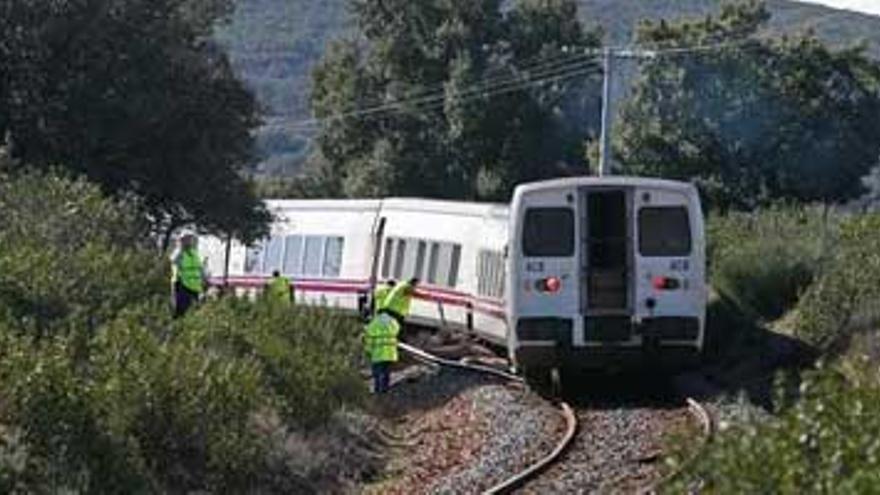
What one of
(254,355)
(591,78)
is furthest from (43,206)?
(591,78)

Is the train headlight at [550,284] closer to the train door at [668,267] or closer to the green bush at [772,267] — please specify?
the train door at [668,267]

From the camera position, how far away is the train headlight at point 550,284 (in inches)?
904

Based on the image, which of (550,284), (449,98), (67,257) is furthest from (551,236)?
(449,98)

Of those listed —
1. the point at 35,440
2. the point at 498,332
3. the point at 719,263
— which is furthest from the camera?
the point at 719,263

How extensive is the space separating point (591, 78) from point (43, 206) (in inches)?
1873

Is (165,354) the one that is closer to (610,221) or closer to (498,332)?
(610,221)

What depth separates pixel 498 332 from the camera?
27.4 metres

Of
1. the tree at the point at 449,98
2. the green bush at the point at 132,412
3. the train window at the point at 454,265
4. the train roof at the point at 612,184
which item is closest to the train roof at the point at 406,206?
the train window at the point at 454,265

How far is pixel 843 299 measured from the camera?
2766cm

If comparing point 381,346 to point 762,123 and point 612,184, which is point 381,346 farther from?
point 762,123

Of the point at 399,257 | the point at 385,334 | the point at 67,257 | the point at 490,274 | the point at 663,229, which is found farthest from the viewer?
the point at 399,257

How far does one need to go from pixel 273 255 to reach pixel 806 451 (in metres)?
33.9

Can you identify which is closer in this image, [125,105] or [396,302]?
[396,302]

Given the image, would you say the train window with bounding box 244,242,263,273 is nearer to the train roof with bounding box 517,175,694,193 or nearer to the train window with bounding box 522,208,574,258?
the train roof with bounding box 517,175,694,193
